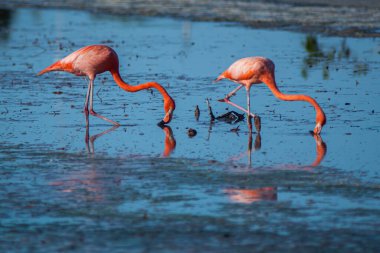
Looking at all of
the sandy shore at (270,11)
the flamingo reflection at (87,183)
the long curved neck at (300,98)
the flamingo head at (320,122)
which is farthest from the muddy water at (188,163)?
the sandy shore at (270,11)

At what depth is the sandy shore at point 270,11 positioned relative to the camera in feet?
83.7

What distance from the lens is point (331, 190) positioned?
31.8ft

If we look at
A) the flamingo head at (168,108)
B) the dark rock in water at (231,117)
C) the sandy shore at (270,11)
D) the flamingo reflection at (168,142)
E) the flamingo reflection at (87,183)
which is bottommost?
the flamingo reflection at (87,183)

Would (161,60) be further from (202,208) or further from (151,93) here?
(202,208)

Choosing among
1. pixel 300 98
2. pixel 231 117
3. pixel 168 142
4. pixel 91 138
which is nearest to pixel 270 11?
pixel 231 117

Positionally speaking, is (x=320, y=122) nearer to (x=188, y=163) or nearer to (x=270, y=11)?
(x=188, y=163)

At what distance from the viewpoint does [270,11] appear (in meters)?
30.0

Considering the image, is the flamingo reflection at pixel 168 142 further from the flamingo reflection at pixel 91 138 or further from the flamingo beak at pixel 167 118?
the flamingo reflection at pixel 91 138

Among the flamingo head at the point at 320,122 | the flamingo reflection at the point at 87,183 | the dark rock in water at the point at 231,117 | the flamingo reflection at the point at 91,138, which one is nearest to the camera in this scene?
the flamingo reflection at the point at 87,183

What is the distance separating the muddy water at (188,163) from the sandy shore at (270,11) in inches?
195

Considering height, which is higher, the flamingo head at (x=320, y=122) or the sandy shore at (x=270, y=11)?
the sandy shore at (x=270, y=11)

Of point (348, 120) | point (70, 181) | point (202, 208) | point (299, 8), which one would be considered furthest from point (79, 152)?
point (299, 8)

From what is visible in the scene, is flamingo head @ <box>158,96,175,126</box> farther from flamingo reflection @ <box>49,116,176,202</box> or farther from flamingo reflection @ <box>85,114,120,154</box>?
flamingo reflection @ <box>49,116,176,202</box>

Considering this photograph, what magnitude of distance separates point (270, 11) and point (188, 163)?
1955cm
